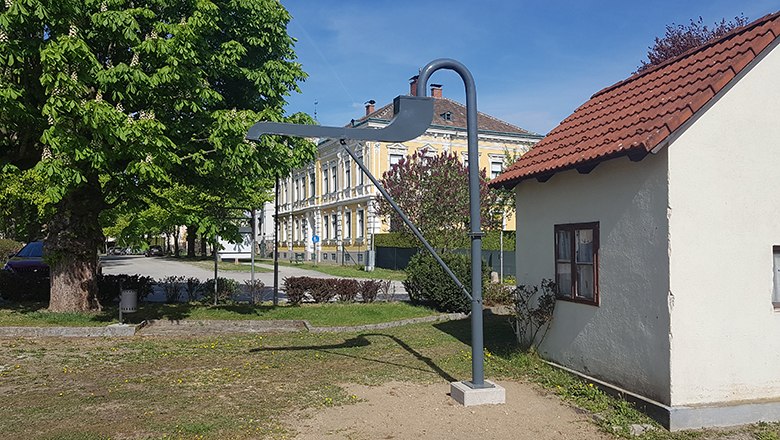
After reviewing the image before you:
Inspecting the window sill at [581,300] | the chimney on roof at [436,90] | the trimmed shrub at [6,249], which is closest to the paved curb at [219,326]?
the window sill at [581,300]

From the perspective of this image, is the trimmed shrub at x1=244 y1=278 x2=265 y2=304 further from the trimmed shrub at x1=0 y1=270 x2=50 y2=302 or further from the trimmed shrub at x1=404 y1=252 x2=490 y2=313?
the trimmed shrub at x1=0 y1=270 x2=50 y2=302

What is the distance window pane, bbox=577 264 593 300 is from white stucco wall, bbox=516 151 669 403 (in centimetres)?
18

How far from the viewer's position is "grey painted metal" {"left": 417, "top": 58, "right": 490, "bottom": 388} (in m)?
7.27

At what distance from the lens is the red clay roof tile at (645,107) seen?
22.1 feet

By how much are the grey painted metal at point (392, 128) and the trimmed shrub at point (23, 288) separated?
11.6 meters

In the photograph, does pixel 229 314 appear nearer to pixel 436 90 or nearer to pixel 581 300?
pixel 581 300

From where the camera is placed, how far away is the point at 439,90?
159 feet

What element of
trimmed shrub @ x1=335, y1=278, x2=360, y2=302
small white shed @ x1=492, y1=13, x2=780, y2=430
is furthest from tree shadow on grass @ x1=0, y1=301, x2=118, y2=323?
small white shed @ x1=492, y1=13, x2=780, y2=430

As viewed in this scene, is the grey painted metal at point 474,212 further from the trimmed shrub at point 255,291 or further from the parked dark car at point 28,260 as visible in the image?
the parked dark car at point 28,260

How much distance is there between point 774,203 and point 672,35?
19120 mm

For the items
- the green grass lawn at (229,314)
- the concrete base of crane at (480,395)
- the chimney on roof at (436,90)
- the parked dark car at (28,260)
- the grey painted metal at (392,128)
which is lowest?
the concrete base of crane at (480,395)

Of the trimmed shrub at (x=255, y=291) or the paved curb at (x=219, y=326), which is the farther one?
the trimmed shrub at (x=255, y=291)

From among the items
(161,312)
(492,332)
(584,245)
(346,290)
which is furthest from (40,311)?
(584,245)

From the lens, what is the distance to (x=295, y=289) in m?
16.5
